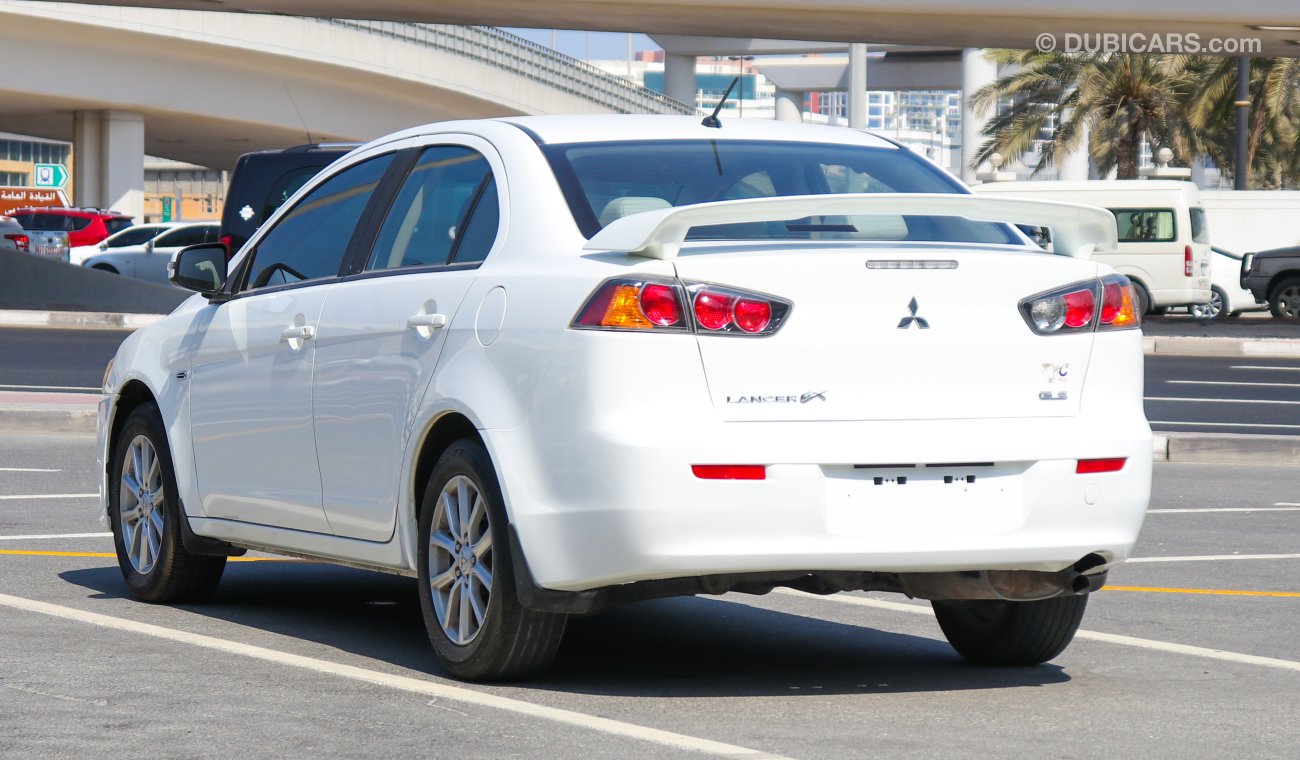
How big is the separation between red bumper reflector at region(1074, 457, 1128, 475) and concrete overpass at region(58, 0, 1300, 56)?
2294cm

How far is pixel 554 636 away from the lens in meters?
5.62

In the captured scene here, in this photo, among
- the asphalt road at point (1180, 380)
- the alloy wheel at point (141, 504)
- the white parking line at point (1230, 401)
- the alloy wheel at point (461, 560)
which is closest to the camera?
the alloy wheel at point (461, 560)

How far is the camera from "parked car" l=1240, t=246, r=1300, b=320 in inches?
1320

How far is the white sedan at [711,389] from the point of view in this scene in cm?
522

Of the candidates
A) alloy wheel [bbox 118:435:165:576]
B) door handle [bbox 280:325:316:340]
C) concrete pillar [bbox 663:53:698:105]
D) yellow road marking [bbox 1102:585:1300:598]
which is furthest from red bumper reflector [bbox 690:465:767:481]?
concrete pillar [bbox 663:53:698:105]

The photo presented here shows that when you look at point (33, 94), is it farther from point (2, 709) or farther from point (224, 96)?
point (2, 709)

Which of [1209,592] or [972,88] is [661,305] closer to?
[1209,592]

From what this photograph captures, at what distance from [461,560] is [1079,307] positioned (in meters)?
1.86

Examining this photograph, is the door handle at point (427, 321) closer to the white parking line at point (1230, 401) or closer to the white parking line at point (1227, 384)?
the white parking line at point (1230, 401)

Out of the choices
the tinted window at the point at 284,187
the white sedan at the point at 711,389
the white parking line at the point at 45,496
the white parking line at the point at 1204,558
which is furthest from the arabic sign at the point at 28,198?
the white sedan at the point at 711,389

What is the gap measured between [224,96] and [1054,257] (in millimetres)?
48475

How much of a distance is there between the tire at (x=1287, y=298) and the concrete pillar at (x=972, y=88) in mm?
22899

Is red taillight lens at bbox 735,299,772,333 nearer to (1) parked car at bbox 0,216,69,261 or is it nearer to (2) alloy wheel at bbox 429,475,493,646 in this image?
(2) alloy wheel at bbox 429,475,493,646

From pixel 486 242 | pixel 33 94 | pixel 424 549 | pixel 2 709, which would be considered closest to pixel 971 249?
pixel 486 242
